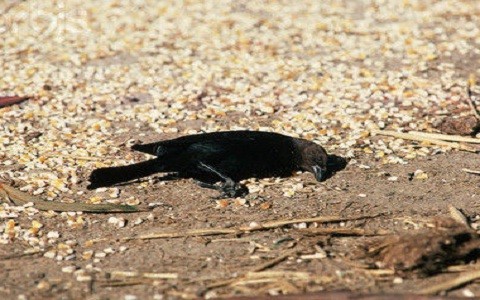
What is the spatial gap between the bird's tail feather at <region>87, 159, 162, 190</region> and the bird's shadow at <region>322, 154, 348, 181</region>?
1065 millimetres

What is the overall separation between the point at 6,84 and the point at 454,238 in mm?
4552

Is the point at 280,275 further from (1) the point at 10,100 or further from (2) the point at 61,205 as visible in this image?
(1) the point at 10,100

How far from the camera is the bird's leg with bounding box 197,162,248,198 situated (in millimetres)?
5059

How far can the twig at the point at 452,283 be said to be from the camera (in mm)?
3854

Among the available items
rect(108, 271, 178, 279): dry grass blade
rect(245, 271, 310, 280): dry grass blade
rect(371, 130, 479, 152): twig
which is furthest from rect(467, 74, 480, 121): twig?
rect(108, 271, 178, 279): dry grass blade

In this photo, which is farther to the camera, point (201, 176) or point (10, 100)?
point (10, 100)

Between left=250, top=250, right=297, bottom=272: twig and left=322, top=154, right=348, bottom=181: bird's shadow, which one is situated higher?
left=322, top=154, right=348, bottom=181: bird's shadow

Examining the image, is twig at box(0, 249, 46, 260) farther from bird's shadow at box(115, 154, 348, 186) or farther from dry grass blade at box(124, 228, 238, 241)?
bird's shadow at box(115, 154, 348, 186)

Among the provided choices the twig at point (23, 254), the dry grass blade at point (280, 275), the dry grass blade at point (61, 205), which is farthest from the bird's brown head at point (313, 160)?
the twig at point (23, 254)

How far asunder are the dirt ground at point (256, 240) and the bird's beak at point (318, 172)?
6 cm

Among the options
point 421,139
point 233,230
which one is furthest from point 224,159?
point 421,139

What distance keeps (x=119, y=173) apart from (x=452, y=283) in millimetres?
2038

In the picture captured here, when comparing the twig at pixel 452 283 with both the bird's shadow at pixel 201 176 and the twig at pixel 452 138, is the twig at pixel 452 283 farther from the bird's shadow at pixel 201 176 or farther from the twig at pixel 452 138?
the twig at pixel 452 138

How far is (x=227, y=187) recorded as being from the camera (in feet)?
16.7
